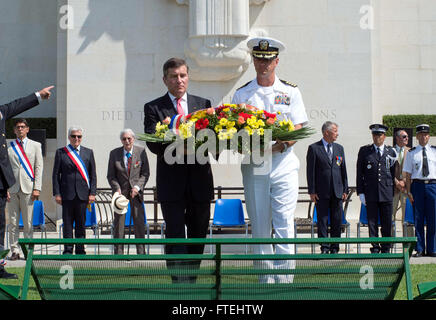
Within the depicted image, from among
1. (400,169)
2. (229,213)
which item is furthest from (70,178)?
(400,169)

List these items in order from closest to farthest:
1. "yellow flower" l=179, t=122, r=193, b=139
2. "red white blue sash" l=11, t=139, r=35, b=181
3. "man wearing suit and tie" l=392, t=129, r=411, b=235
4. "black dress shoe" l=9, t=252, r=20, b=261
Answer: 1. "yellow flower" l=179, t=122, r=193, b=139
2. "black dress shoe" l=9, t=252, r=20, b=261
3. "red white blue sash" l=11, t=139, r=35, b=181
4. "man wearing suit and tie" l=392, t=129, r=411, b=235

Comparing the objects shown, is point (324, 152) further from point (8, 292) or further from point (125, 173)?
point (8, 292)

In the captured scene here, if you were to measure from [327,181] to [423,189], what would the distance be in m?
1.63

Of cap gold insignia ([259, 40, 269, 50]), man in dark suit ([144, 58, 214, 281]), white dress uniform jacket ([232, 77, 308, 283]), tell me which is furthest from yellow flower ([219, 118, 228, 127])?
cap gold insignia ([259, 40, 269, 50])

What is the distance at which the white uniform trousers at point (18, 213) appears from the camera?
10.1 meters

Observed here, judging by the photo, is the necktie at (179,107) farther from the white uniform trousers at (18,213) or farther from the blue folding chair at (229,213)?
the white uniform trousers at (18,213)

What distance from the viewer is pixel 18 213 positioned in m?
10.2

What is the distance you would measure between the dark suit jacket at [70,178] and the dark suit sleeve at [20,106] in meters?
2.48

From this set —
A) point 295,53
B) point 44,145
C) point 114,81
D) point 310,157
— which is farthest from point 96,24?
point 310,157

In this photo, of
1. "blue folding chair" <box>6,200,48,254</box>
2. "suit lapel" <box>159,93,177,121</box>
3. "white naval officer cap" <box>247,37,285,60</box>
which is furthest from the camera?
"blue folding chair" <box>6,200,48,254</box>

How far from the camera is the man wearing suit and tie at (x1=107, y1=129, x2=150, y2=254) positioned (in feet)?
32.0

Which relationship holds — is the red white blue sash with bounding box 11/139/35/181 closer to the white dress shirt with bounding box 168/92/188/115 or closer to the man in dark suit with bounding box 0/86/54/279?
the man in dark suit with bounding box 0/86/54/279

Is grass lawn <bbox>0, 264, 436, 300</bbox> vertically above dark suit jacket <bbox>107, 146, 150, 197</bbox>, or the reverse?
dark suit jacket <bbox>107, 146, 150, 197</bbox>

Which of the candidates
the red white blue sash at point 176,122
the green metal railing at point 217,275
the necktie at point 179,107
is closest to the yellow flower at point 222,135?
the red white blue sash at point 176,122
